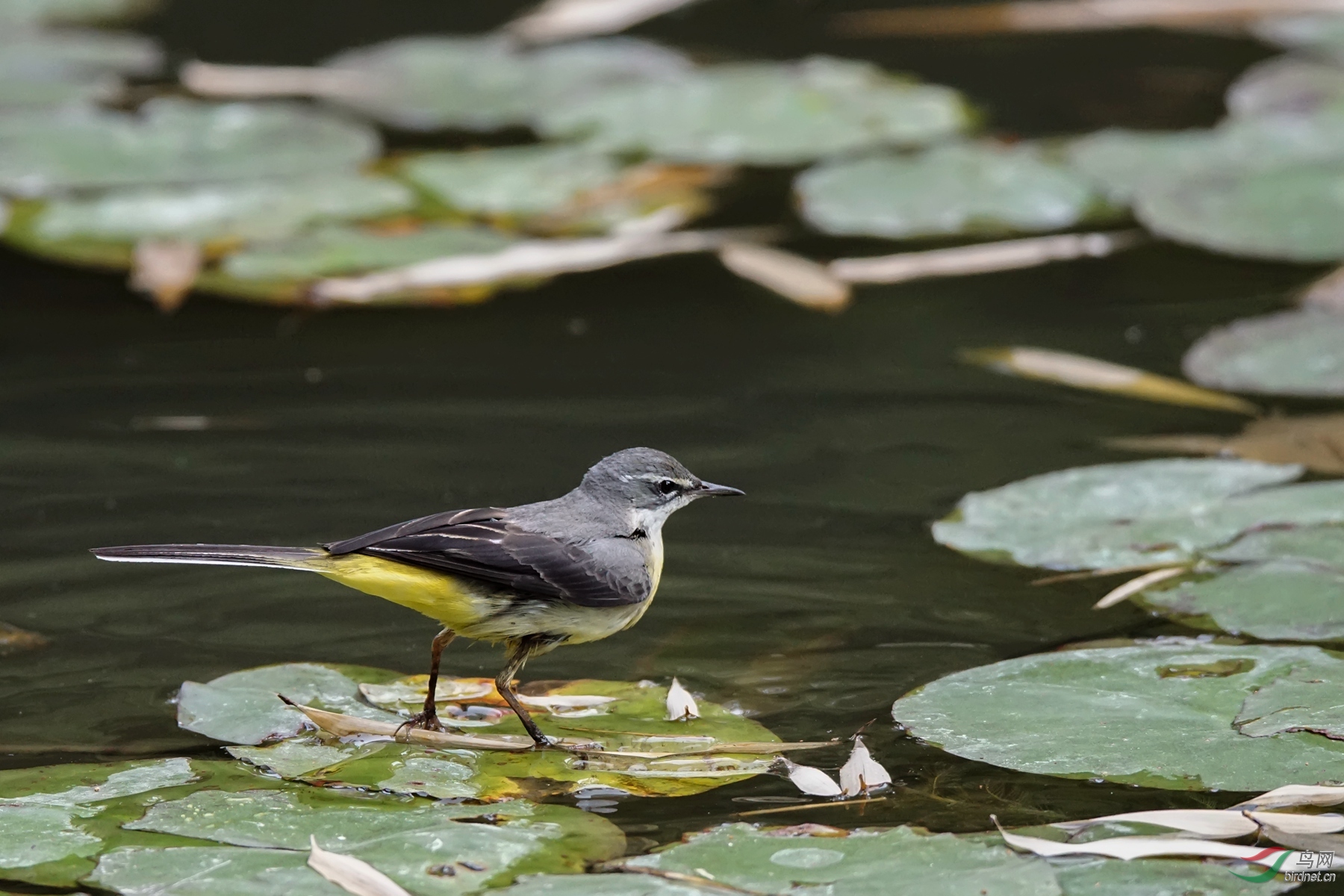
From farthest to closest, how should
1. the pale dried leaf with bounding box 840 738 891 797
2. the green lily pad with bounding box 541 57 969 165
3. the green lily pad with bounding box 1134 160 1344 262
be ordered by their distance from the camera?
1. the green lily pad with bounding box 541 57 969 165
2. the green lily pad with bounding box 1134 160 1344 262
3. the pale dried leaf with bounding box 840 738 891 797

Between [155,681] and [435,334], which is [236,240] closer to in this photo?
[435,334]

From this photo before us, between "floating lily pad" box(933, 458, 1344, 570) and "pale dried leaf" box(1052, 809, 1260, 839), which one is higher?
"floating lily pad" box(933, 458, 1344, 570)

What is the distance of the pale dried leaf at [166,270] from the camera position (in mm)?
7320

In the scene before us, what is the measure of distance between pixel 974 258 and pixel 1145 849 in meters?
4.55

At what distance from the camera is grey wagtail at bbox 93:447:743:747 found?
4.28 metres

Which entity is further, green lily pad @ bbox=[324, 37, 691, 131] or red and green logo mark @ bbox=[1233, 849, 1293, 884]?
green lily pad @ bbox=[324, 37, 691, 131]

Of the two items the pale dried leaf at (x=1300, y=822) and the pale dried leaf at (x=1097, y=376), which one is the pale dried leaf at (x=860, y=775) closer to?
the pale dried leaf at (x=1300, y=822)

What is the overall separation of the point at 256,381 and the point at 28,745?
8.92ft

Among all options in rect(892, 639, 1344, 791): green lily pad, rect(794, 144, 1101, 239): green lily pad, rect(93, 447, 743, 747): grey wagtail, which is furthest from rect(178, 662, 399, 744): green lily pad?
rect(794, 144, 1101, 239): green lily pad

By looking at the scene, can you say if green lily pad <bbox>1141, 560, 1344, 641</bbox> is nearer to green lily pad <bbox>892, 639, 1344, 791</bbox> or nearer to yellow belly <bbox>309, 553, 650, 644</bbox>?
green lily pad <bbox>892, 639, 1344, 791</bbox>

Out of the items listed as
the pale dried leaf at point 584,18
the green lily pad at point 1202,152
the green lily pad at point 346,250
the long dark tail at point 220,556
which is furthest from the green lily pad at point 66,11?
the long dark tail at point 220,556

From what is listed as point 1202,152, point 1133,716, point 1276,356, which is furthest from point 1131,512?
point 1202,152

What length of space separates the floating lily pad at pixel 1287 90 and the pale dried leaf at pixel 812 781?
5.93 metres

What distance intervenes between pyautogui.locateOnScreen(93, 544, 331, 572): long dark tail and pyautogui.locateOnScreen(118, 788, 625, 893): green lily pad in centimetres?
70
